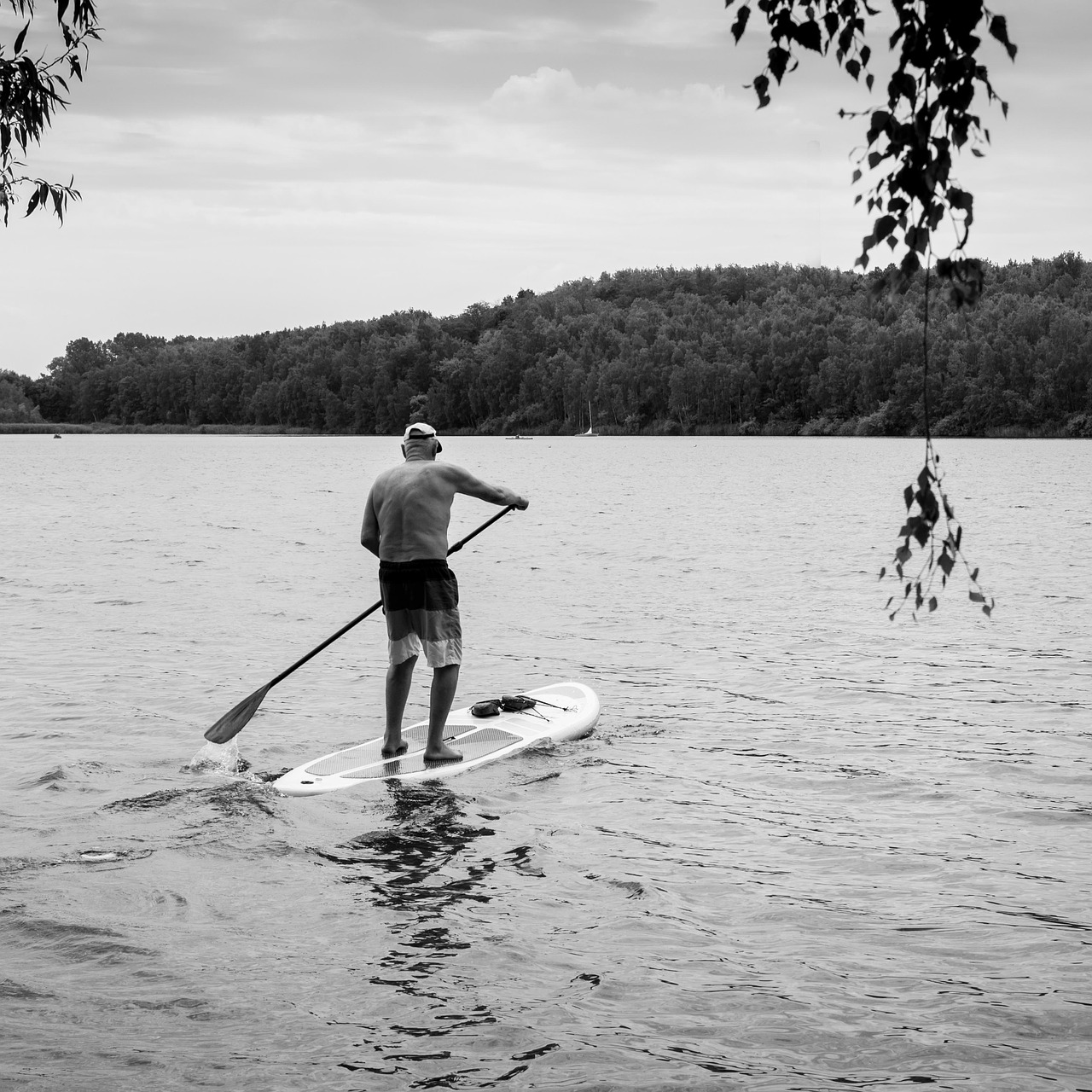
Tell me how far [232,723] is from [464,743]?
1756 millimetres

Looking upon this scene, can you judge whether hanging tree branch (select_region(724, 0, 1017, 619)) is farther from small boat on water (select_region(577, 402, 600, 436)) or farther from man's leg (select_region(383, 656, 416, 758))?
small boat on water (select_region(577, 402, 600, 436))

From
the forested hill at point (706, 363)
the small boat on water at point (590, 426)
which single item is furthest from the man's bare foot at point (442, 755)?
the small boat on water at point (590, 426)

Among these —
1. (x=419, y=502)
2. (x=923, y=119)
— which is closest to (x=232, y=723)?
(x=419, y=502)

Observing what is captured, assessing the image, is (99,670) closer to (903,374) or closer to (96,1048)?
(96,1048)

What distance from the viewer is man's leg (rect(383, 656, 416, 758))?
911 centimetres

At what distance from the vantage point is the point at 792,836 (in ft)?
26.1

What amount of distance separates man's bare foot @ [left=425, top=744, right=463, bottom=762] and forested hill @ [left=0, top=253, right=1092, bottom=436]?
Result: 78447 millimetres

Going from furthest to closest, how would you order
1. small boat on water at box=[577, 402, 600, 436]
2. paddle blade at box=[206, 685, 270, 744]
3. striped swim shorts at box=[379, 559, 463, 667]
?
small boat on water at box=[577, 402, 600, 436] < paddle blade at box=[206, 685, 270, 744] < striped swim shorts at box=[379, 559, 463, 667]

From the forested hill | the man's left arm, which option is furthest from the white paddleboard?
the forested hill

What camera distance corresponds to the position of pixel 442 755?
9406 millimetres

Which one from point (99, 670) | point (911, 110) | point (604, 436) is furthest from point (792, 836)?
point (604, 436)

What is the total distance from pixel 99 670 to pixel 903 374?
112 m

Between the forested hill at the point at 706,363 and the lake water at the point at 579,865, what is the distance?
7374 centimetres

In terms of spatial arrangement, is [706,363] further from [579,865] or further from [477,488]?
[579,865]
